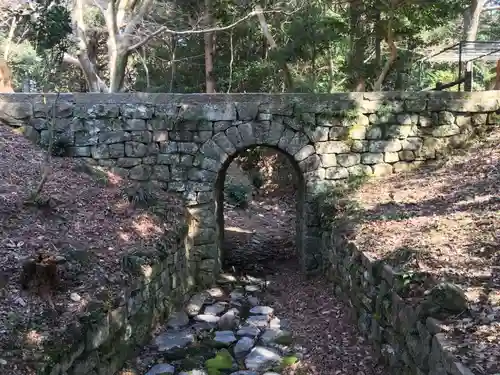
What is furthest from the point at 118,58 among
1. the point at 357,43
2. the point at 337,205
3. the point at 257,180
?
the point at 337,205

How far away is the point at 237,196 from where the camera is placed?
14336mm

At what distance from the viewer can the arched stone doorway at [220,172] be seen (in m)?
8.39

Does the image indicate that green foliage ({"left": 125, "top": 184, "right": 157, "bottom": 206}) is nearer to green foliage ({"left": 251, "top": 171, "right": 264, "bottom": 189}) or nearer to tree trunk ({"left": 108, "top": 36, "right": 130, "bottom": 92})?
tree trunk ({"left": 108, "top": 36, "right": 130, "bottom": 92})

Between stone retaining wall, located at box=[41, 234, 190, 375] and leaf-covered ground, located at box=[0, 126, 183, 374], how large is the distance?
114mm

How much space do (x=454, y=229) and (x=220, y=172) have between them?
15.6 feet

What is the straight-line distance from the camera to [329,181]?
28.4ft

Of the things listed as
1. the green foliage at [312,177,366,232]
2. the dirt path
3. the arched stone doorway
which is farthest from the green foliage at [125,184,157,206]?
the green foliage at [312,177,366,232]

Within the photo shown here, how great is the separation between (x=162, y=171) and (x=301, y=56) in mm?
5990

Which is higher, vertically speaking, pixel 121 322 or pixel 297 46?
pixel 297 46

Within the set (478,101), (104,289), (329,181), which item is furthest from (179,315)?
(478,101)

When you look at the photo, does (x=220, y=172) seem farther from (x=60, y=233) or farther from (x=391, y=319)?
(x=391, y=319)

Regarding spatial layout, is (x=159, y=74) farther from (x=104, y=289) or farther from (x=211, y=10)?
(x=104, y=289)

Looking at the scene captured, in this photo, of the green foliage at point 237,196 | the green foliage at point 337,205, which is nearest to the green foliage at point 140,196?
the green foliage at point 337,205

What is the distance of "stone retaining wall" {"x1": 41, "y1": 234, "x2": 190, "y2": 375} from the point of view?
4051 millimetres
